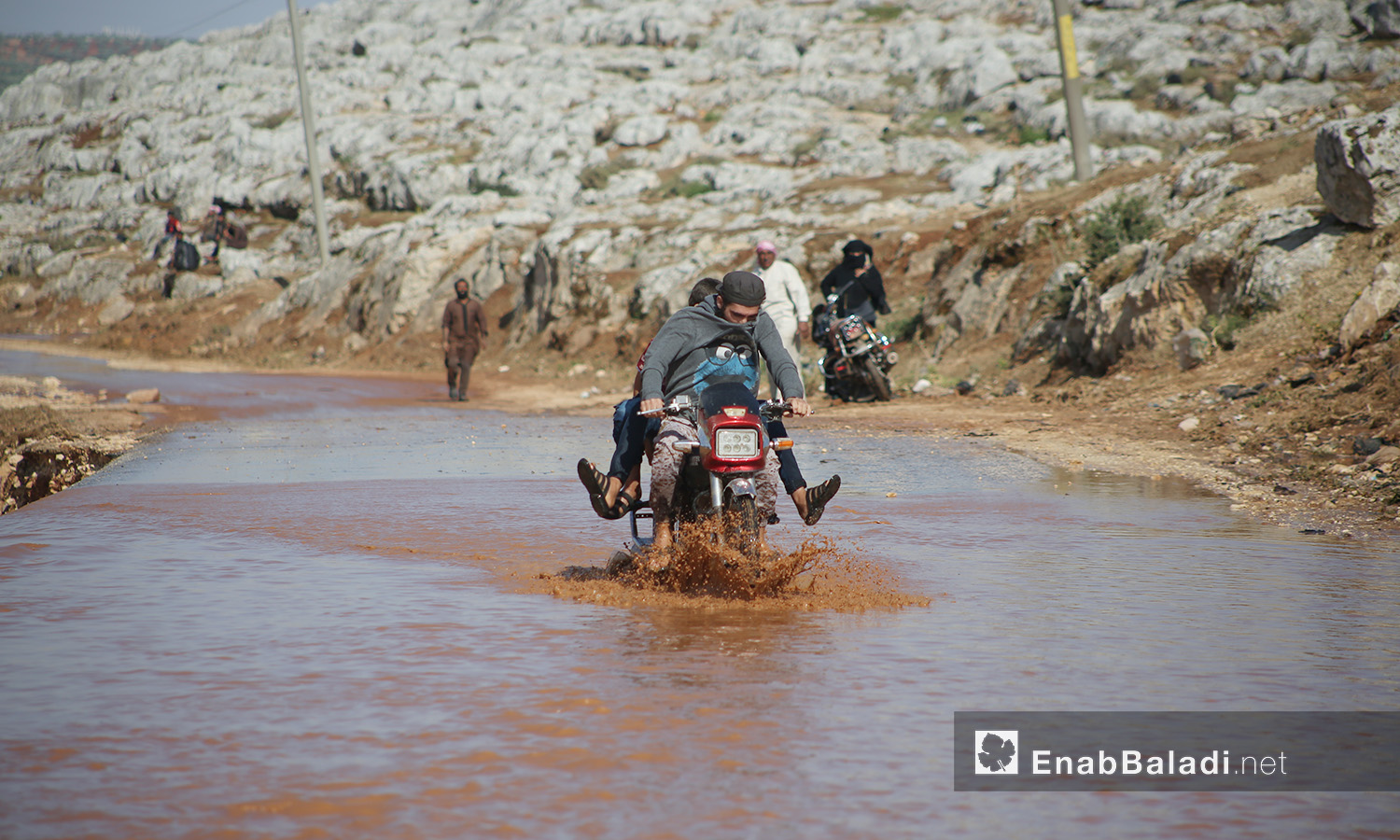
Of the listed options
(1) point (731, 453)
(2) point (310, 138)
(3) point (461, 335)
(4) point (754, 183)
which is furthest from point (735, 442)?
(4) point (754, 183)

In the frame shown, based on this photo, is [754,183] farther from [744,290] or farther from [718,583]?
[718,583]

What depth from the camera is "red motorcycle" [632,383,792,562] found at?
19.3 ft

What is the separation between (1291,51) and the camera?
41.3 metres

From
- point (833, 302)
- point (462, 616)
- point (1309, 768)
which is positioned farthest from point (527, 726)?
point (833, 302)

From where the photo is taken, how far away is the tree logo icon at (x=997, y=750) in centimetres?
361

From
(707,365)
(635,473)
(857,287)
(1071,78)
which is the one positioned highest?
(1071,78)

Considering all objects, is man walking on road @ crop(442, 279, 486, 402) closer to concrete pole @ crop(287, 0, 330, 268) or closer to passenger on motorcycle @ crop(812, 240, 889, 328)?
passenger on motorcycle @ crop(812, 240, 889, 328)

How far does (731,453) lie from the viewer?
5887 mm

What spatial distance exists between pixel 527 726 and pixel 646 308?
931 inches

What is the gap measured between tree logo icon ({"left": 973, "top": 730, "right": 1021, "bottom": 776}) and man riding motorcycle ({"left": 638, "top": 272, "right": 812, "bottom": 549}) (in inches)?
97.2

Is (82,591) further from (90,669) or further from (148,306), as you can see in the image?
(148,306)

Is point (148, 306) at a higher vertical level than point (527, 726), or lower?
higher

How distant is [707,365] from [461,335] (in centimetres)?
1547

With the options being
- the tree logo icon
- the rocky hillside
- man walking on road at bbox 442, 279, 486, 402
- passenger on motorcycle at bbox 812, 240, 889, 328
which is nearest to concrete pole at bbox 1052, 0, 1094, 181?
the rocky hillside
